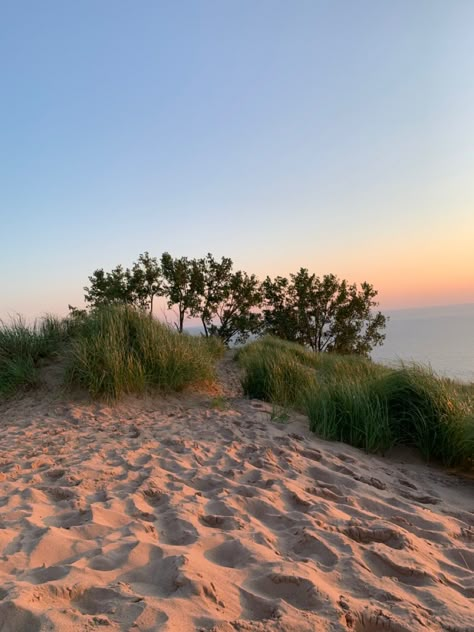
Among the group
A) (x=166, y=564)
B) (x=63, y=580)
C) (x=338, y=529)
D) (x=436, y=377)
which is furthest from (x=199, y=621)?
(x=436, y=377)

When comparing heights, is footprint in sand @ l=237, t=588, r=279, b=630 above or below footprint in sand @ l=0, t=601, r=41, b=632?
below

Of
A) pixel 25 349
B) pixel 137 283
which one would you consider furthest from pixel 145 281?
pixel 25 349

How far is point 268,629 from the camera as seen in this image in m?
1.93

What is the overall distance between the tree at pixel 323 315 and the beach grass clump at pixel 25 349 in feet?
47.2

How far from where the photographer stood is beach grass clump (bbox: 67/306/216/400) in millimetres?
7184

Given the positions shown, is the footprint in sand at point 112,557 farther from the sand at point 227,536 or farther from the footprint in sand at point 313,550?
the footprint in sand at point 313,550

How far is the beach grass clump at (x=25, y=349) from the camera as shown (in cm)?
749

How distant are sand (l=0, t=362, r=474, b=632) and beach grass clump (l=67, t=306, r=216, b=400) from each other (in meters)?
1.64

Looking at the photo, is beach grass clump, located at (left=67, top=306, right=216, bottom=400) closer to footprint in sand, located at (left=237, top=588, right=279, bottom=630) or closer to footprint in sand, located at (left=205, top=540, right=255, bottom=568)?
footprint in sand, located at (left=205, top=540, right=255, bottom=568)

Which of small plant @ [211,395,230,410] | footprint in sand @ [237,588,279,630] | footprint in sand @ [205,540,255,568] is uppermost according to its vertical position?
footprint in sand @ [237,588,279,630]

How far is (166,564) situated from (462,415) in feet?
13.7

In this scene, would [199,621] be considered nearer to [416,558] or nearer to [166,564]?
[166,564]

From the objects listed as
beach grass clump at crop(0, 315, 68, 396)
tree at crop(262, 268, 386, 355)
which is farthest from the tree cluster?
beach grass clump at crop(0, 315, 68, 396)

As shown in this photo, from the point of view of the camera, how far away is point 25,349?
26.8 feet
